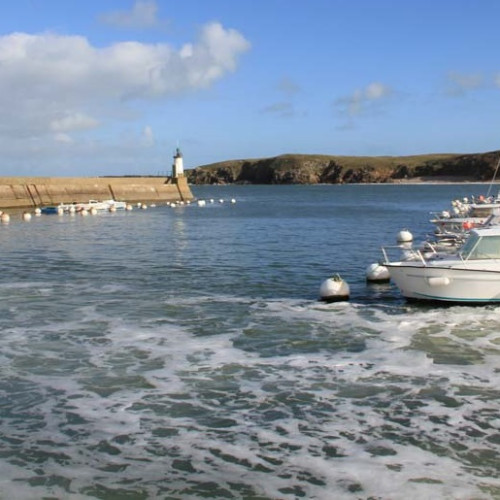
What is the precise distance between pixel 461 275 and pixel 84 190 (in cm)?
7093

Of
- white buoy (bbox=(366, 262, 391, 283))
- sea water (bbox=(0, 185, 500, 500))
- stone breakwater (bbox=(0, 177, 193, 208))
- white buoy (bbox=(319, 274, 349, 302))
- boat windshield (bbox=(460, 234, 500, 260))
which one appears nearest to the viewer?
sea water (bbox=(0, 185, 500, 500))

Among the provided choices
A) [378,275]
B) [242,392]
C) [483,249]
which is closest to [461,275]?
[483,249]

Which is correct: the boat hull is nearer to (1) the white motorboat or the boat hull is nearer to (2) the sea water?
(1) the white motorboat

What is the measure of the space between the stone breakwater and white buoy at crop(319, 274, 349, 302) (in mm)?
59837

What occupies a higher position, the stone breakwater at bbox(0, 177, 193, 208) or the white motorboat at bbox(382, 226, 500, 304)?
the stone breakwater at bbox(0, 177, 193, 208)

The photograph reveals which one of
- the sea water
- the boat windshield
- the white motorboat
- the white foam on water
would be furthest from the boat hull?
the white foam on water

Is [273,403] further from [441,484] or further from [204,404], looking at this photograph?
[441,484]

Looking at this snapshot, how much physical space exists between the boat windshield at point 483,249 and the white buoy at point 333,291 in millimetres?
3519

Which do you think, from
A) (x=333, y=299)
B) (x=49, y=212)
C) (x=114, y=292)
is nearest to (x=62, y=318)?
(x=114, y=292)

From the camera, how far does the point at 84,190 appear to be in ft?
273

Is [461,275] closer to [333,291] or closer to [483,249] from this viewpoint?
[483,249]

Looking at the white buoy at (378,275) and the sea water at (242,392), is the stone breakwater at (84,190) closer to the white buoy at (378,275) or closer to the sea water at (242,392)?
the sea water at (242,392)

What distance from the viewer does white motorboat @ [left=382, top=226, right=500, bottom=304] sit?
18.0 metres

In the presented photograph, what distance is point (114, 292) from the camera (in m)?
21.8
